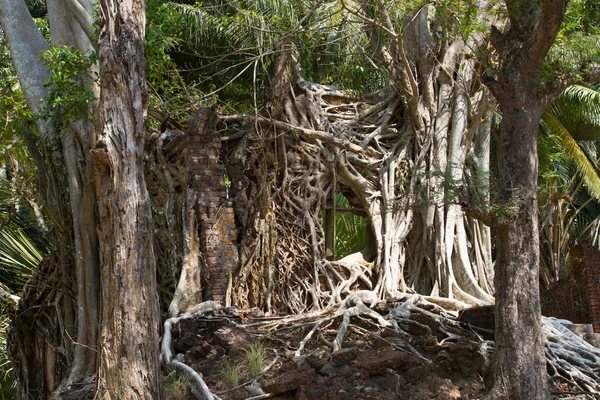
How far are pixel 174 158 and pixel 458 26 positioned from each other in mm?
3845

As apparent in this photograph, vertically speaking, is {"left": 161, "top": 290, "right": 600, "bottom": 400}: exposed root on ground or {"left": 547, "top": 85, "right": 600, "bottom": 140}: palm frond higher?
{"left": 547, "top": 85, "right": 600, "bottom": 140}: palm frond

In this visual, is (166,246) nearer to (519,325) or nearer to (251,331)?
(251,331)

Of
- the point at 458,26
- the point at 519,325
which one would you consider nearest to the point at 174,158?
the point at 458,26

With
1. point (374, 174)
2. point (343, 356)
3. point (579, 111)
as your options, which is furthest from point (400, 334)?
point (579, 111)

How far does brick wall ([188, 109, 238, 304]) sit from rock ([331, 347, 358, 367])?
7.84 feet

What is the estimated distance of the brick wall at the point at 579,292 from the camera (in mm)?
10164

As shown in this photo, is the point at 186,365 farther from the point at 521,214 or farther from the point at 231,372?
the point at 521,214

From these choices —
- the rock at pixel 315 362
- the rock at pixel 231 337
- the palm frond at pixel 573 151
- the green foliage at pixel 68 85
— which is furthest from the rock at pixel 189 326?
the palm frond at pixel 573 151

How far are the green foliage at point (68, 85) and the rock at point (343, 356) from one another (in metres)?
3.76

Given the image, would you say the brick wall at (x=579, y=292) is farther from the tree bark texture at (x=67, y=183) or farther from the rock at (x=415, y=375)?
the tree bark texture at (x=67, y=183)

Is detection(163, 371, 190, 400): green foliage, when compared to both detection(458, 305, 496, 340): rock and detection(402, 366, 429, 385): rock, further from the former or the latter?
detection(458, 305, 496, 340): rock

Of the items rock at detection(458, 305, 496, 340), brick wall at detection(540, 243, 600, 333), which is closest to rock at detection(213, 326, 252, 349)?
rock at detection(458, 305, 496, 340)

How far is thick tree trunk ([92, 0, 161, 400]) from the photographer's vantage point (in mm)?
6066

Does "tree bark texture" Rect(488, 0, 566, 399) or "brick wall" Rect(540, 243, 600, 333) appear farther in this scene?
"brick wall" Rect(540, 243, 600, 333)
